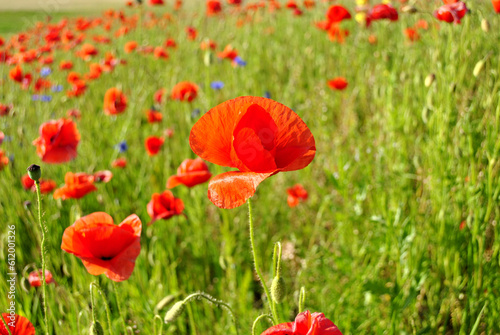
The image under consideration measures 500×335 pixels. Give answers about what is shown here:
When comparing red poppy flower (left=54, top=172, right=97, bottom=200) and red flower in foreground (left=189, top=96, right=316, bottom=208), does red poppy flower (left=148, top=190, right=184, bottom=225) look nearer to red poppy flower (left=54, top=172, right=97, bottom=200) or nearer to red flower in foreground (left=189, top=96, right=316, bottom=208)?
red poppy flower (left=54, top=172, right=97, bottom=200)

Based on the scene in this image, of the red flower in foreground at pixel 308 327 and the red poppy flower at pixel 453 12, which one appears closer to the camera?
the red flower in foreground at pixel 308 327

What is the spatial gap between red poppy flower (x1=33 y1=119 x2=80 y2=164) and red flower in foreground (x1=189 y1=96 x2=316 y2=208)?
40.0 inches

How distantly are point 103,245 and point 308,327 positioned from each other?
50 cm

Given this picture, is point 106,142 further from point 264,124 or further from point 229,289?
point 264,124

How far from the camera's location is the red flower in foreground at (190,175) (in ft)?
4.83

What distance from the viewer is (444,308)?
1511mm

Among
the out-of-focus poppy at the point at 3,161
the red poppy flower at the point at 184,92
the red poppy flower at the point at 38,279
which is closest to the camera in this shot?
the red poppy flower at the point at 38,279

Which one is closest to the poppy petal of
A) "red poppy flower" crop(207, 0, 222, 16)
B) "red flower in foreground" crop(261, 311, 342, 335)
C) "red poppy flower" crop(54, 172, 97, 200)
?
"red flower in foreground" crop(261, 311, 342, 335)

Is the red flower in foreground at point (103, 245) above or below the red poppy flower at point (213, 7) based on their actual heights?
below

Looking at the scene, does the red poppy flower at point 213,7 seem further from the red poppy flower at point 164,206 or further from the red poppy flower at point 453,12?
the red poppy flower at point 164,206

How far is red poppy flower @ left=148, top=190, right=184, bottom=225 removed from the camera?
144cm

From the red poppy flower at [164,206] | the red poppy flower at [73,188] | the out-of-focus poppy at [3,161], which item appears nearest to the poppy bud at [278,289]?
the red poppy flower at [164,206]

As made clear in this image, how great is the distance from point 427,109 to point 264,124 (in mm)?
1261

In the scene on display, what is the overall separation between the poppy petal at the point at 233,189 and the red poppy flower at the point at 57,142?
3.49ft
